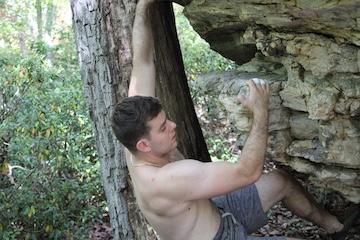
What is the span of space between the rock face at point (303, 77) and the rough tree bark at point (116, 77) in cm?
33

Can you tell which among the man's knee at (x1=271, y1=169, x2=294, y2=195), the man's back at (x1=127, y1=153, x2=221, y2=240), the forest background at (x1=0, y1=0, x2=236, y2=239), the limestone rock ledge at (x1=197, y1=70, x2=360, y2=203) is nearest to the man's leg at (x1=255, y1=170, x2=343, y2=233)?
the man's knee at (x1=271, y1=169, x2=294, y2=195)

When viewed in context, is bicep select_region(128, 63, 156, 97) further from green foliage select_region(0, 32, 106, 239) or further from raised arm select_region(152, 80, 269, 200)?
green foliage select_region(0, 32, 106, 239)

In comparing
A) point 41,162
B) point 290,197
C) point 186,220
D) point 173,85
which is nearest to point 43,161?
point 41,162

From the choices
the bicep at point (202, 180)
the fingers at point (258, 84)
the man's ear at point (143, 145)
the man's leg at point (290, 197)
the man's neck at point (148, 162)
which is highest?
the fingers at point (258, 84)

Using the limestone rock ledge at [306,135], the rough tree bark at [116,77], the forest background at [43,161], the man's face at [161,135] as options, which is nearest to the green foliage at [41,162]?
the forest background at [43,161]

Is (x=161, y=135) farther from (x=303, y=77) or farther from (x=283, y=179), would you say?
(x=283, y=179)

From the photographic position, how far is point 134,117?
2.78 meters

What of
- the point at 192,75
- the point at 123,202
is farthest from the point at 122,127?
the point at 192,75

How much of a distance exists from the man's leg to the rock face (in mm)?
132

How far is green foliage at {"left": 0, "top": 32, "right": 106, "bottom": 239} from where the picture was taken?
4.88 meters

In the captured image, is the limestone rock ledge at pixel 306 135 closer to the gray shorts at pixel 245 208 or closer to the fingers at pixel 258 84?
the fingers at pixel 258 84

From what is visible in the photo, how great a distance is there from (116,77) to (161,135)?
99 cm

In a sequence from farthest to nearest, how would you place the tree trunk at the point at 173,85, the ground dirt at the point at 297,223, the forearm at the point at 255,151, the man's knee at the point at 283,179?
the ground dirt at the point at 297,223
the tree trunk at the point at 173,85
the man's knee at the point at 283,179
the forearm at the point at 255,151

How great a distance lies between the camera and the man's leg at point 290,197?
11.5ft
